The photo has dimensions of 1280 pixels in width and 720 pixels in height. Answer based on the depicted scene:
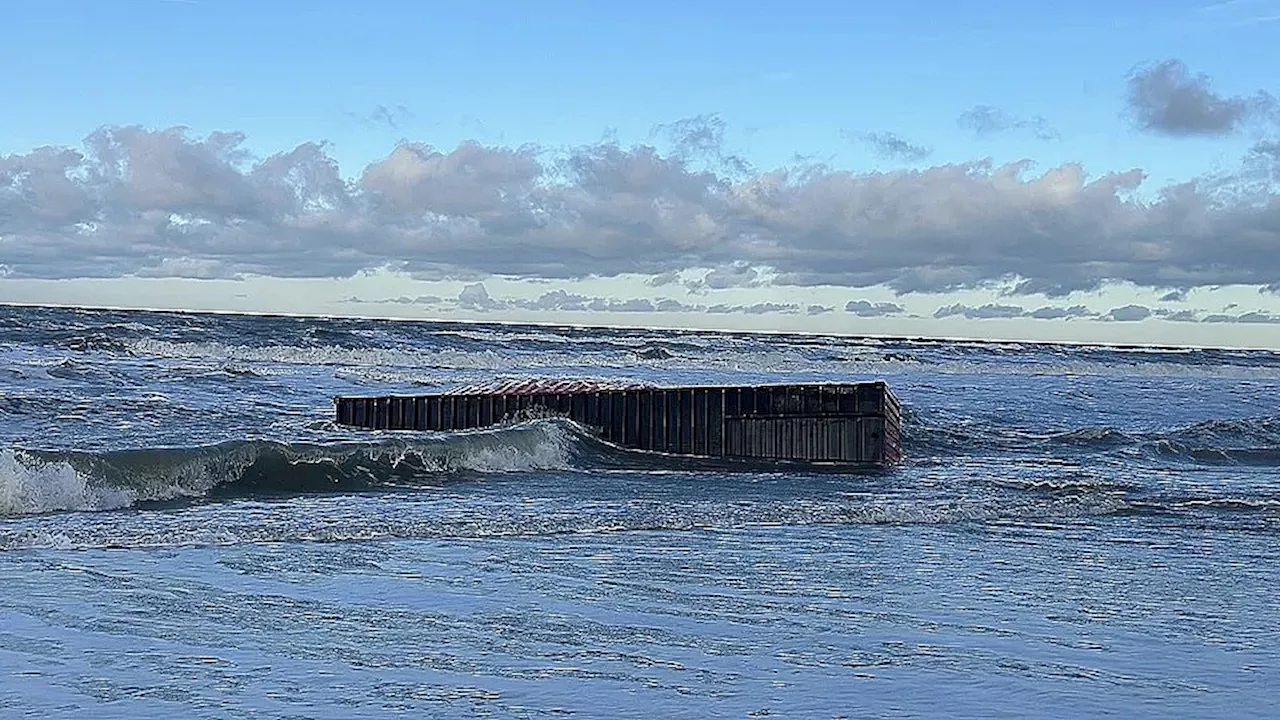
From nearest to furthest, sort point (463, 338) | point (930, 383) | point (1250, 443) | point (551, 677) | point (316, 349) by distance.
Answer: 1. point (551, 677)
2. point (1250, 443)
3. point (930, 383)
4. point (316, 349)
5. point (463, 338)

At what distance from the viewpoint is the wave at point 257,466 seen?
12852 millimetres

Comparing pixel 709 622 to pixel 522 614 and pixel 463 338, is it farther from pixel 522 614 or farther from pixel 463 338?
pixel 463 338

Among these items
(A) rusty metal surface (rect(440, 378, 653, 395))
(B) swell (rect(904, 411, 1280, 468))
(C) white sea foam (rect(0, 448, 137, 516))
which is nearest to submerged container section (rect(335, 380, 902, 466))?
(A) rusty metal surface (rect(440, 378, 653, 395))

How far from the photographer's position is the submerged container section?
1841 centimetres

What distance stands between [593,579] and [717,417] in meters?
9.98

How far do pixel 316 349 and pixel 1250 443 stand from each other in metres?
32.7

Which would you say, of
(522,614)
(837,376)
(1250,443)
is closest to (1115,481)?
(1250,443)

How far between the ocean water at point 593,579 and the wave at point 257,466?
35 mm

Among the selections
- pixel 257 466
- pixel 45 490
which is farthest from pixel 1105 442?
pixel 45 490

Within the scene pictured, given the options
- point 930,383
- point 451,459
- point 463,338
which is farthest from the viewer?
point 463,338

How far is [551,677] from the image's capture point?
19.9 feet

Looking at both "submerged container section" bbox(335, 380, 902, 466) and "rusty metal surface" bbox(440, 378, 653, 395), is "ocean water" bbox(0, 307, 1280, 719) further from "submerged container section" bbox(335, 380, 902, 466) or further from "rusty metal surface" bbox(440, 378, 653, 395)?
"rusty metal surface" bbox(440, 378, 653, 395)

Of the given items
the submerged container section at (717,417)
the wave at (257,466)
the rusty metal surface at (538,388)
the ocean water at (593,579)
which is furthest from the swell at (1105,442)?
the wave at (257,466)

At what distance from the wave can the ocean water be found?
0.03 metres
